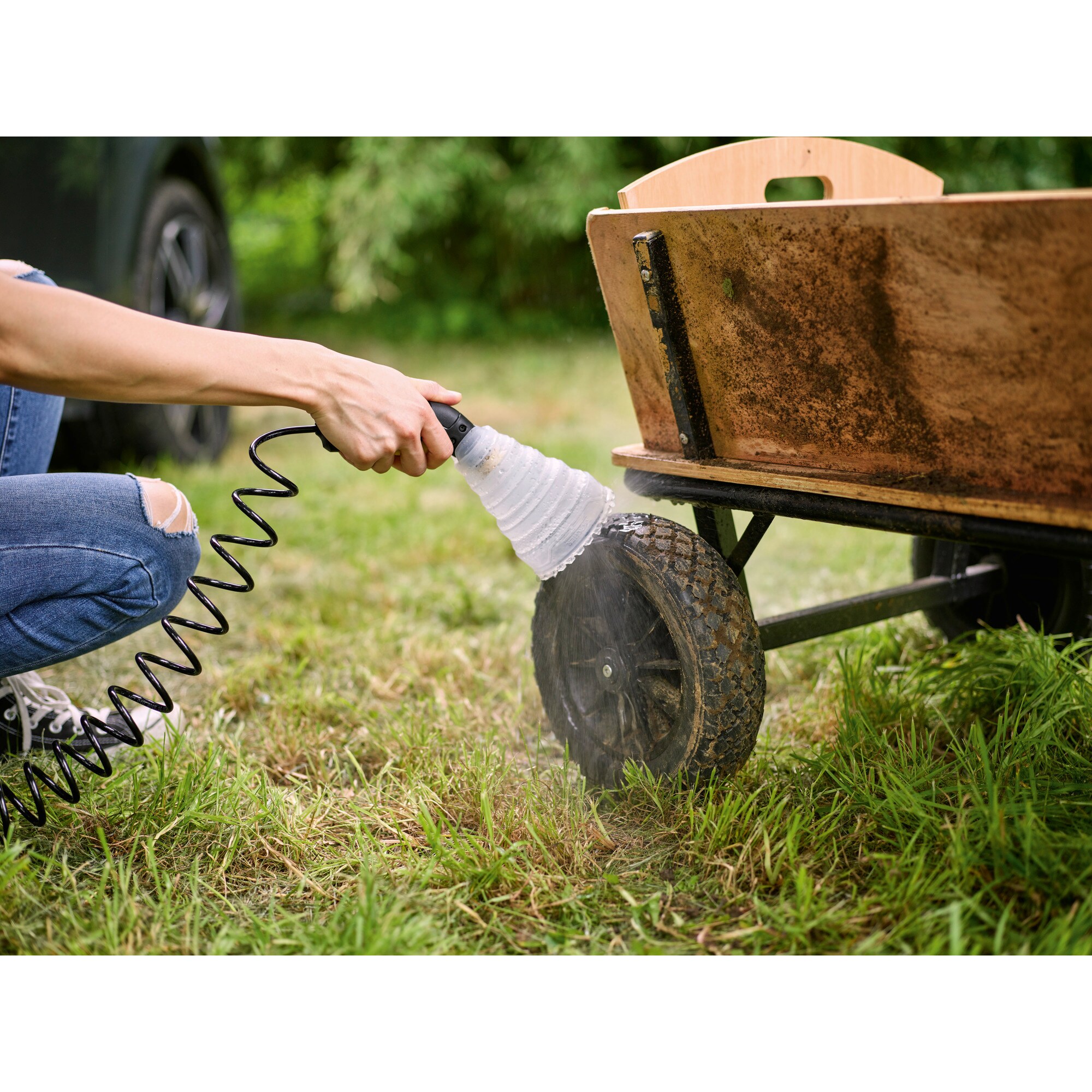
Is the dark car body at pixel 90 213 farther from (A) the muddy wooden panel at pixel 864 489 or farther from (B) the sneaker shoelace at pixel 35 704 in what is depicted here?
(A) the muddy wooden panel at pixel 864 489

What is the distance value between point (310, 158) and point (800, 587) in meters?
7.75

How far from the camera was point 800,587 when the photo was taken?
11.0 ft

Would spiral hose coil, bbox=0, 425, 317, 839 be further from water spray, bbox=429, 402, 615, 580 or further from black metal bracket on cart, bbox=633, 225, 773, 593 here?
black metal bracket on cart, bbox=633, 225, 773, 593

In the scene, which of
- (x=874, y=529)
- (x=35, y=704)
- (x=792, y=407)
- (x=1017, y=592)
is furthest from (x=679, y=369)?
(x=35, y=704)

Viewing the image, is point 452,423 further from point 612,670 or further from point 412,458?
point 612,670

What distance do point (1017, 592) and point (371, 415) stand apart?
1727 millimetres

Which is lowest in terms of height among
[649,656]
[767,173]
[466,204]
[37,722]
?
[37,722]

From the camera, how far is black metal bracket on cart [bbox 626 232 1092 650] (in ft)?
5.04

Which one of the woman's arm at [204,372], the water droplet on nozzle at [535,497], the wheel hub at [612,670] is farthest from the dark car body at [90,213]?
the wheel hub at [612,670]

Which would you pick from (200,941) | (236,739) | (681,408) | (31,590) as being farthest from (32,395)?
(681,408)

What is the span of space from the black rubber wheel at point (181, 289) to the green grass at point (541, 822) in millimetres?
1764

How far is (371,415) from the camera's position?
1.59 m

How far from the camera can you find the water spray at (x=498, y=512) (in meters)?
1.77

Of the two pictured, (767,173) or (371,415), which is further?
(767,173)
